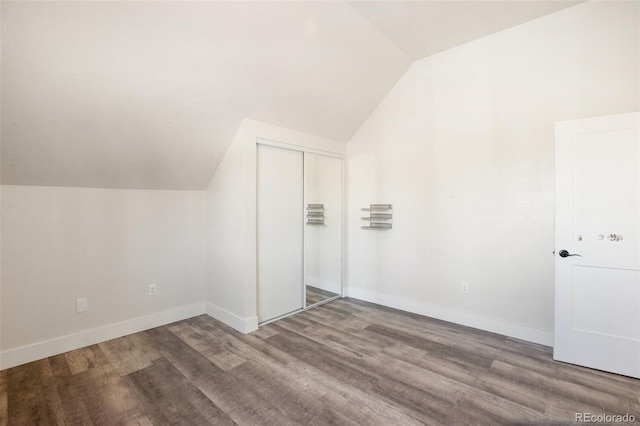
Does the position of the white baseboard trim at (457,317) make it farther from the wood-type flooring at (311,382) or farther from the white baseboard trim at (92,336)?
the white baseboard trim at (92,336)

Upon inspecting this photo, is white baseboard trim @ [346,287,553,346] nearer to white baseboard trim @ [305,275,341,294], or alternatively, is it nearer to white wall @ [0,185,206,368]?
white baseboard trim @ [305,275,341,294]

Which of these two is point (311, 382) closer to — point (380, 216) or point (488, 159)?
point (380, 216)

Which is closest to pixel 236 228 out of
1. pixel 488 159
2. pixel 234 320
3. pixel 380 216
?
pixel 234 320

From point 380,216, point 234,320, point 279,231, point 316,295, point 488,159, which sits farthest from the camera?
point 316,295

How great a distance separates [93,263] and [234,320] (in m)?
1.49

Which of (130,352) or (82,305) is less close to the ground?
(82,305)

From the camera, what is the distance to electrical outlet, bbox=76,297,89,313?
9.17 feet

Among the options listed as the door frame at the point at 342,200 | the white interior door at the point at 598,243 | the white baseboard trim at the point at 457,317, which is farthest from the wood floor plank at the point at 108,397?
the white interior door at the point at 598,243

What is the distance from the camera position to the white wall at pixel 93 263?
2502 millimetres

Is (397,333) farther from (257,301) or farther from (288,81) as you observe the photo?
(288,81)

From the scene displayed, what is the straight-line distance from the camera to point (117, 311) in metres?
3.02

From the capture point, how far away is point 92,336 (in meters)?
2.85

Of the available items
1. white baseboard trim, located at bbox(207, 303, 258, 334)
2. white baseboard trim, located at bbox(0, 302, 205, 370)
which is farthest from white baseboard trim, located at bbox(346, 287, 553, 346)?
white baseboard trim, located at bbox(0, 302, 205, 370)

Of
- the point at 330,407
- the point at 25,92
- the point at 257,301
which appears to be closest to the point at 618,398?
the point at 330,407
